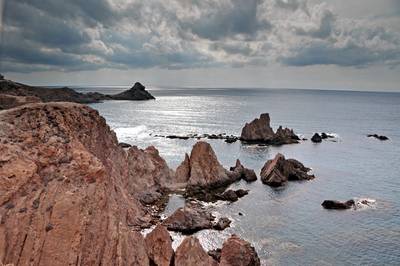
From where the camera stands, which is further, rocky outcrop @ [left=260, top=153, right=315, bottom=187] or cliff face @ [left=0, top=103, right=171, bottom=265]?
rocky outcrop @ [left=260, top=153, right=315, bottom=187]

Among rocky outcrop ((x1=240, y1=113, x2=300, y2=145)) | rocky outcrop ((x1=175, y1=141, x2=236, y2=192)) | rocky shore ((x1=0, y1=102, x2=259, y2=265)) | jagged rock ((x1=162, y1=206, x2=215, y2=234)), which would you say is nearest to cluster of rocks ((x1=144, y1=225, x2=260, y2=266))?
rocky shore ((x1=0, y1=102, x2=259, y2=265))

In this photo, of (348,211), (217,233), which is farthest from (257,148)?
(217,233)

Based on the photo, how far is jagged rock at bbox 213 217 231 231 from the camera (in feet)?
160

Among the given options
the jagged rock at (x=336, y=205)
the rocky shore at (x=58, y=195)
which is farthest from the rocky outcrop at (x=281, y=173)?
the rocky shore at (x=58, y=195)

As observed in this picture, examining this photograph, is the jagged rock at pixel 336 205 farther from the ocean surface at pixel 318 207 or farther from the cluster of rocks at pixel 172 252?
the cluster of rocks at pixel 172 252

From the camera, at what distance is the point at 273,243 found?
147 ft

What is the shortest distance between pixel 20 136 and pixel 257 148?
317 ft

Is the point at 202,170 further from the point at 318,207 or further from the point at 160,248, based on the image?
the point at 160,248

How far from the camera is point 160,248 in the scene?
2900 centimetres

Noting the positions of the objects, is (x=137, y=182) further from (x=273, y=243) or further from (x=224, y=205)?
(x=273, y=243)

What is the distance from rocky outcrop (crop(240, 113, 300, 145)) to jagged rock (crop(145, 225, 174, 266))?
95.2 meters

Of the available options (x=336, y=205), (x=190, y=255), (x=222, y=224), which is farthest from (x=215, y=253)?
(x=336, y=205)

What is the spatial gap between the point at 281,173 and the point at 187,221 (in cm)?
3228

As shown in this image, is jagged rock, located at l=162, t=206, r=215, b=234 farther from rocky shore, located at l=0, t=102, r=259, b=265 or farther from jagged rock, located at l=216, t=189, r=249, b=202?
rocky shore, located at l=0, t=102, r=259, b=265
